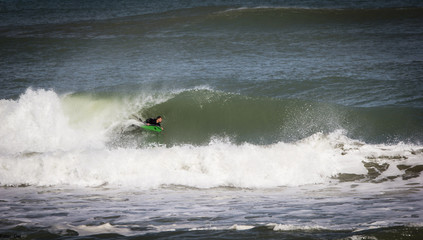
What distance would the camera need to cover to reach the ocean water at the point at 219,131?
7113 mm

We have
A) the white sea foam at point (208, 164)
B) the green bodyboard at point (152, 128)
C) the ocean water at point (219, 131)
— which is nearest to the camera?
the ocean water at point (219, 131)

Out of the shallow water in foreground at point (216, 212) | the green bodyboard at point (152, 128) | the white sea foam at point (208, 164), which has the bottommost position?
the shallow water in foreground at point (216, 212)

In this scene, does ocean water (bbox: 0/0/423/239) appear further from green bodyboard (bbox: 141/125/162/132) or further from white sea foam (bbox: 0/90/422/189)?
green bodyboard (bbox: 141/125/162/132)

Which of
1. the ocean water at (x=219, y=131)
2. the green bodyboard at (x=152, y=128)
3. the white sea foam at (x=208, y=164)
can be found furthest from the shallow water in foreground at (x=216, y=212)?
the green bodyboard at (x=152, y=128)

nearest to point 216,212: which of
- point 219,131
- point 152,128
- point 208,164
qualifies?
point 208,164

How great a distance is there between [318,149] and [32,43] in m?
20.6

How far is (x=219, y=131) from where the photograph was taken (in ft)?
47.3

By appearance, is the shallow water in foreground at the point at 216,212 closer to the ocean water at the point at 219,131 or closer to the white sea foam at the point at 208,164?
the ocean water at the point at 219,131

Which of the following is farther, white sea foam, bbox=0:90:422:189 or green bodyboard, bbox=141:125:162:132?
green bodyboard, bbox=141:125:162:132

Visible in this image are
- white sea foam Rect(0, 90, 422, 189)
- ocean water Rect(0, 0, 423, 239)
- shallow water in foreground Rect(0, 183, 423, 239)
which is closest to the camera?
shallow water in foreground Rect(0, 183, 423, 239)

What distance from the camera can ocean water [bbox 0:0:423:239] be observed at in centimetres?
711

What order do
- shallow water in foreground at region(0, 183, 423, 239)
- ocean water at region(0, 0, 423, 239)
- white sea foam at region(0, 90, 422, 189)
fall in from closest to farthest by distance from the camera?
shallow water in foreground at region(0, 183, 423, 239) < ocean water at region(0, 0, 423, 239) < white sea foam at region(0, 90, 422, 189)

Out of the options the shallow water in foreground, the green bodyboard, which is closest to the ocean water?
the shallow water in foreground

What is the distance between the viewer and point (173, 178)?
10.1 m
